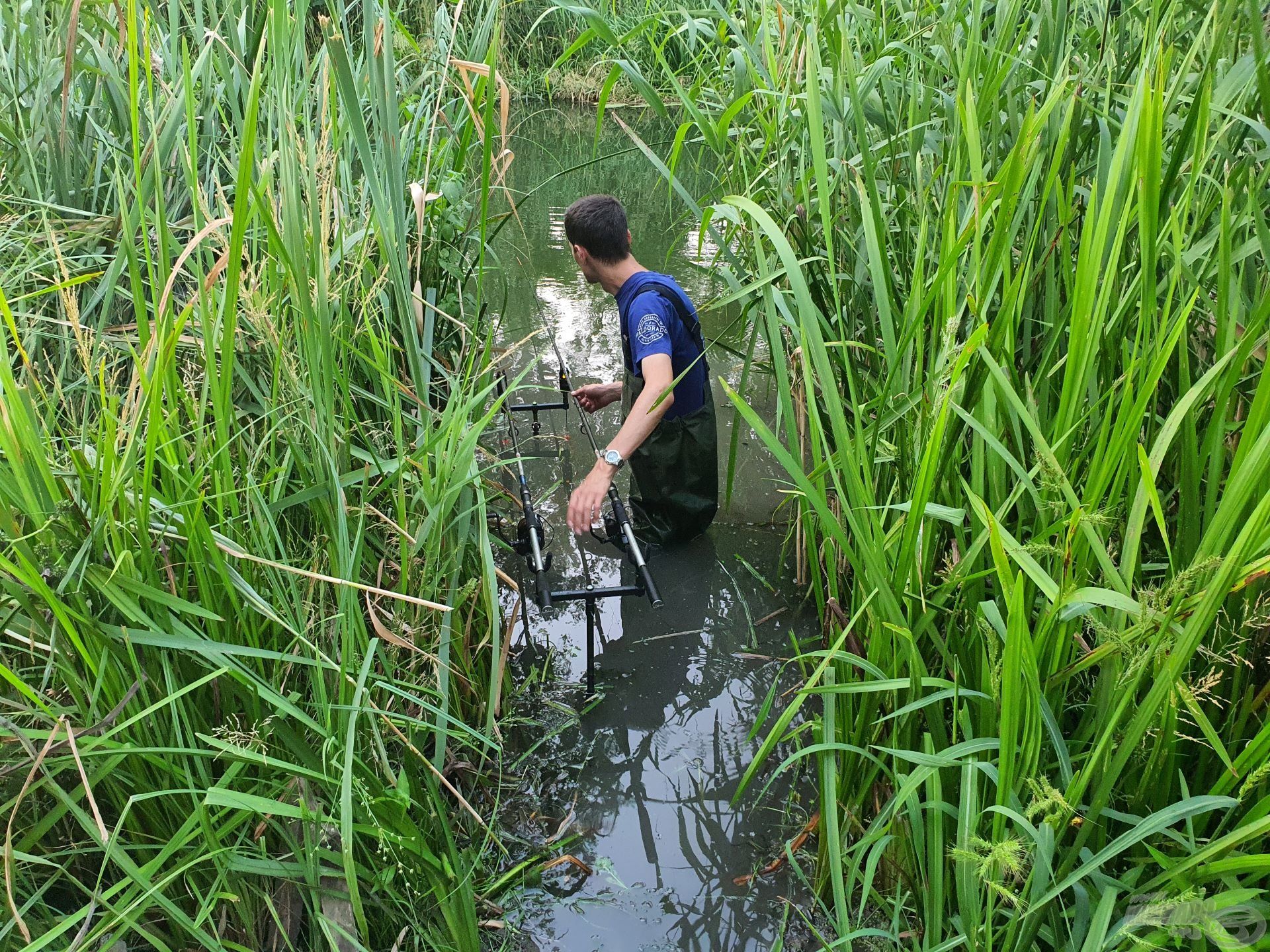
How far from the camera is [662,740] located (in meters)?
2.47

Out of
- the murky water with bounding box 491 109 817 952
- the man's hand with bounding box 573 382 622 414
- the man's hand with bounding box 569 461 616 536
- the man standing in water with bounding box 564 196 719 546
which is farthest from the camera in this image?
the man's hand with bounding box 573 382 622 414

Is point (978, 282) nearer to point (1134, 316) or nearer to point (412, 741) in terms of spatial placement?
point (1134, 316)

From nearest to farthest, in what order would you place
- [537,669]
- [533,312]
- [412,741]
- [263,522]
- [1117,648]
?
[1117,648] < [263,522] < [412,741] < [537,669] < [533,312]

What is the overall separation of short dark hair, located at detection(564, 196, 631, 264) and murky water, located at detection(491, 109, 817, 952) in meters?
0.60

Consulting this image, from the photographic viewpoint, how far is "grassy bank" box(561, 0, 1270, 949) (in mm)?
1195

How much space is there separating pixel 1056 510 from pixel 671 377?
174 centimetres

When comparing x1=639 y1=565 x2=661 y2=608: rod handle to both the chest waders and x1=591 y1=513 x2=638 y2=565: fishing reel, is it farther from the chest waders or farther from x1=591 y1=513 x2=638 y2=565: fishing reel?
the chest waders

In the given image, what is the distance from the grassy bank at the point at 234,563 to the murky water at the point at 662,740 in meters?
0.28

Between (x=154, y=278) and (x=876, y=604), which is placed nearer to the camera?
(x=154, y=278)

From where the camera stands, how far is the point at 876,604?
1553 millimetres

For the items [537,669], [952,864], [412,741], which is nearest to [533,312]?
[537,669]

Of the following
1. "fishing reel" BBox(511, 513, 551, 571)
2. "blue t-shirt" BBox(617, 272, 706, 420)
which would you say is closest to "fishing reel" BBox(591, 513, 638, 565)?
"fishing reel" BBox(511, 513, 551, 571)

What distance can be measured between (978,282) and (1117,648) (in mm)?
596

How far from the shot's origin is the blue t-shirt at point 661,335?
302 cm
